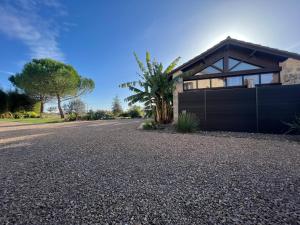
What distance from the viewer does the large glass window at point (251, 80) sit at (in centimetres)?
975

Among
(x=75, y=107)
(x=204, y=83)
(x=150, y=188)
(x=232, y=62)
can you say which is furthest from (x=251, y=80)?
(x=75, y=107)

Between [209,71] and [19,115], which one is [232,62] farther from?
[19,115]

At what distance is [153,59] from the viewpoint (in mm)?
11219

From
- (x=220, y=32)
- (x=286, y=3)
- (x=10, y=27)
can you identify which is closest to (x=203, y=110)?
(x=220, y=32)

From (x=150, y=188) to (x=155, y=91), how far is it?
8.41 meters

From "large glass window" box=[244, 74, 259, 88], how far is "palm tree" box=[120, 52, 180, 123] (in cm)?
448

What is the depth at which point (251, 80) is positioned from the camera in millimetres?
9812

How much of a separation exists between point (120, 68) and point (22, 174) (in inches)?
621

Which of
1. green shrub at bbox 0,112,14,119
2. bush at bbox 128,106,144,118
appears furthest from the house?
green shrub at bbox 0,112,14,119

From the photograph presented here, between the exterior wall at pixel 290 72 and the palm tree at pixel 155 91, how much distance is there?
6.24 metres

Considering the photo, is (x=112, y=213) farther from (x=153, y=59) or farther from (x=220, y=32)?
(x=220, y=32)

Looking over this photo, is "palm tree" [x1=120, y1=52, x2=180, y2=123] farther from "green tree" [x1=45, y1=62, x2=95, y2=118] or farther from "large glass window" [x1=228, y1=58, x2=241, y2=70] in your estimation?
"green tree" [x1=45, y1=62, x2=95, y2=118]

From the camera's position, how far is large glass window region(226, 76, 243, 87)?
Answer: 10.1m

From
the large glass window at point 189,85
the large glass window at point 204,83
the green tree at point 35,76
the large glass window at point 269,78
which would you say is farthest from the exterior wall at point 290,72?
the green tree at point 35,76
